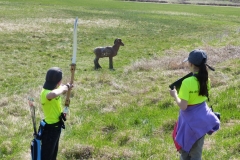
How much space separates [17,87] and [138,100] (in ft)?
17.7

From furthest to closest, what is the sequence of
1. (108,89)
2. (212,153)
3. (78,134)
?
1. (108,89)
2. (78,134)
3. (212,153)

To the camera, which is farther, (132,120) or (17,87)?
(17,87)

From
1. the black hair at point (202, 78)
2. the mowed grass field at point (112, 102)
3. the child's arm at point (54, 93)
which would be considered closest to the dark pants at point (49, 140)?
the child's arm at point (54, 93)

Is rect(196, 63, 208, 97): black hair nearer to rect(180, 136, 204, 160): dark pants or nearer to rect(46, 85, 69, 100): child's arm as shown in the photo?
rect(180, 136, 204, 160): dark pants

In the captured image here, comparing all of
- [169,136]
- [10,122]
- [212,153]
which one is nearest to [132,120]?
[169,136]

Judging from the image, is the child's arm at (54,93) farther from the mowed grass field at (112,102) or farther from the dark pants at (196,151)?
the dark pants at (196,151)

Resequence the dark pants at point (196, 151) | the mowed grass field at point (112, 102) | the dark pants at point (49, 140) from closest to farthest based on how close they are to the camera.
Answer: the dark pants at point (196, 151) < the dark pants at point (49, 140) < the mowed grass field at point (112, 102)

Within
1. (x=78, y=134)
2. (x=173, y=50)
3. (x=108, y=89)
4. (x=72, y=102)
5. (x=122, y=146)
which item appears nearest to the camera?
(x=122, y=146)

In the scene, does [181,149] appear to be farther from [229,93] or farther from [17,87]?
[17,87]

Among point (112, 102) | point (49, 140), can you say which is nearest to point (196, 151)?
point (49, 140)

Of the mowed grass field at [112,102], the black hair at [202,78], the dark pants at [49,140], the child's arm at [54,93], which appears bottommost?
the mowed grass field at [112,102]

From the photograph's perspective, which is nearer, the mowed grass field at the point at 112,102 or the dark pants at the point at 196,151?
the dark pants at the point at 196,151

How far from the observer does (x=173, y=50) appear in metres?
23.3

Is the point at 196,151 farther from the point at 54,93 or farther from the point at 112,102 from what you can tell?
the point at 112,102
